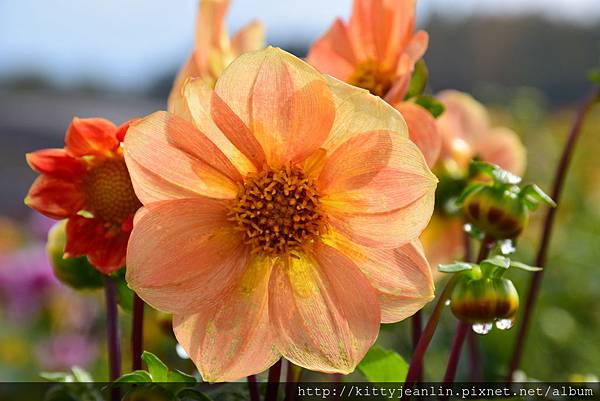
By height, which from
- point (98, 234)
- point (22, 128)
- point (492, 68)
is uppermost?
point (98, 234)

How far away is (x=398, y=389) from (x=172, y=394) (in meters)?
0.15

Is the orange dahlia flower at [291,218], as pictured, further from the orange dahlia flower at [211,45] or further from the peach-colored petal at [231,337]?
the orange dahlia flower at [211,45]

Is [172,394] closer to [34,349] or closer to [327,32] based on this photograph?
[327,32]

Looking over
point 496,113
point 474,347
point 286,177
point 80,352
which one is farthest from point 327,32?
point 496,113

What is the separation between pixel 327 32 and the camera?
0.60m

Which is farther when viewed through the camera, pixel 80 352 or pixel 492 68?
pixel 492 68

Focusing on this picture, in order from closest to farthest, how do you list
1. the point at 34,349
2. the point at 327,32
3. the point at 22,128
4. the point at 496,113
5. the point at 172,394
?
the point at 172,394, the point at 327,32, the point at 34,349, the point at 496,113, the point at 22,128

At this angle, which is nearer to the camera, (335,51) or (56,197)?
(56,197)

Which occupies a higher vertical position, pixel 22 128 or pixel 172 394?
pixel 172 394

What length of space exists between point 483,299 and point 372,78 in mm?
210

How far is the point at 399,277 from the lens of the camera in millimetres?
439

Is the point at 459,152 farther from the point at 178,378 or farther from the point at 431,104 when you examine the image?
the point at 178,378

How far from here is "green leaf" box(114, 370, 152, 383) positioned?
421 millimetres

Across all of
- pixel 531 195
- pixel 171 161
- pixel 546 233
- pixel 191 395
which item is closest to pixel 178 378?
pixel 191 395
